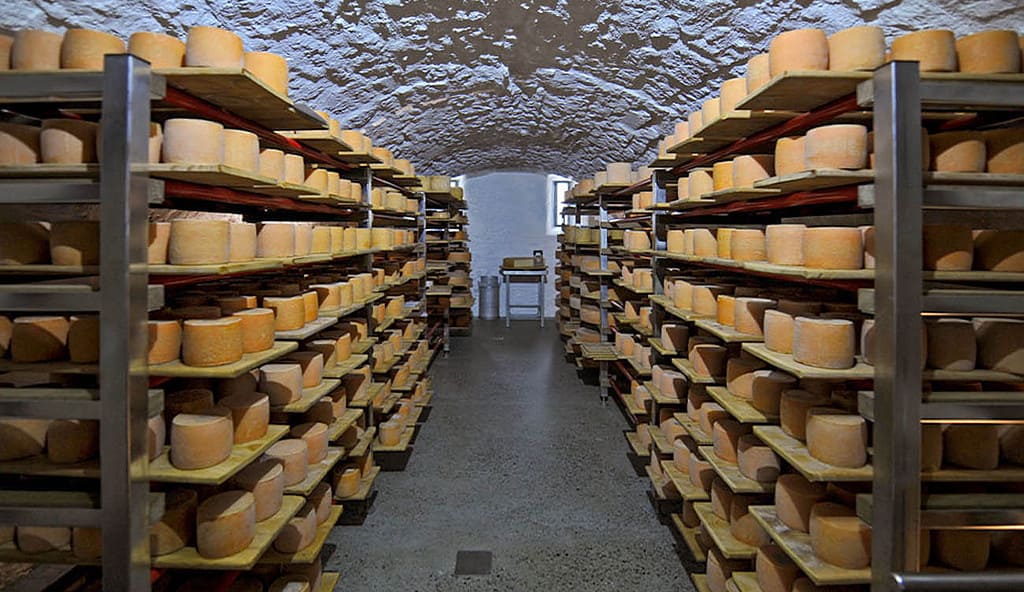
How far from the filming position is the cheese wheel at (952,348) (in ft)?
5.73

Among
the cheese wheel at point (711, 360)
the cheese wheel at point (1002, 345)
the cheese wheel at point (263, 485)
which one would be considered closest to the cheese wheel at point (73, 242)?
the cheese wheel at point (263, 485)

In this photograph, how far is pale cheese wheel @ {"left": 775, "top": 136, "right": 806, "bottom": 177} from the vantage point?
6.86 ft

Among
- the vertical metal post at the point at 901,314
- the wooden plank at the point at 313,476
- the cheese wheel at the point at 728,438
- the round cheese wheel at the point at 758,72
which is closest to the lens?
the vertical metal post at the point at 901,314

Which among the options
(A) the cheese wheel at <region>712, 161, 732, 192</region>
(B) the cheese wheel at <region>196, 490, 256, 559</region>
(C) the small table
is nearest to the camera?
(B) the cheese wheel at <region>196, 490, 256, 559</region>

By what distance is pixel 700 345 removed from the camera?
294 centimetres

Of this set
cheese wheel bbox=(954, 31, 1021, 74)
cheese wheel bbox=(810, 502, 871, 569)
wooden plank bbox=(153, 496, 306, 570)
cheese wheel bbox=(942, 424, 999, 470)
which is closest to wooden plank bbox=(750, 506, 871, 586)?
cheese wheel bbox=(810, 502, 871, 569)

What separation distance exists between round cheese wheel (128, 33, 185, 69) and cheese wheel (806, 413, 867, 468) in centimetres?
214

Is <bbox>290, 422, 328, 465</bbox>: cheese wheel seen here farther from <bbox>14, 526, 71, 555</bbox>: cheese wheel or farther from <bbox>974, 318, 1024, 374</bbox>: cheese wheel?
<bbox>974, 318, 1024, 374</bbox>: cheese wheel

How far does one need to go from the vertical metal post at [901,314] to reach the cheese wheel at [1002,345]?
1.19ft

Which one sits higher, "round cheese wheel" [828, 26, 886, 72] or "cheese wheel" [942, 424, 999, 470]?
"round cheese wheel" [828, 26, 886, 72]

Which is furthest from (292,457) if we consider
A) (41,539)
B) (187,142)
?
(187,142)

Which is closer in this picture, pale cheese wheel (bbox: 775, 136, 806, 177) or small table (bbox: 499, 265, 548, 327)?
pale cheese wheel (bbox: 775, 136, 806, 177)

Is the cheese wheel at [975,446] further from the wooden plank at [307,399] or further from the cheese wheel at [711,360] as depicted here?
the wooden plank at [307,399]

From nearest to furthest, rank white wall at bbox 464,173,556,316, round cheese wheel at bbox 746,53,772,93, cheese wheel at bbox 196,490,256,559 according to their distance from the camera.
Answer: cheese wheel at bbox 196,490,256,559 < round cheese wheel at bbox 746,53,772,93 < white wall at bbox 464,173,556,316
